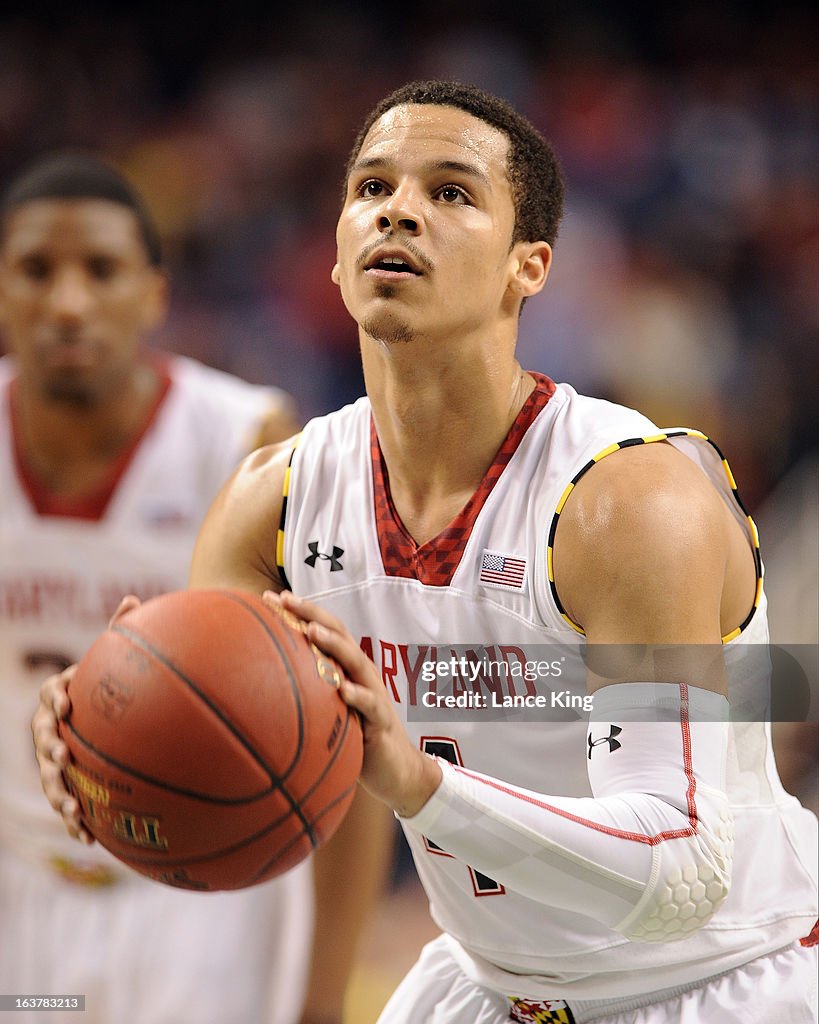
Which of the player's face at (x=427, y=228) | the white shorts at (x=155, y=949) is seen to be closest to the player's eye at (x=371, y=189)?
the player's face at (x=427, y=228)

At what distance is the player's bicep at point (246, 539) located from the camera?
2490 mm

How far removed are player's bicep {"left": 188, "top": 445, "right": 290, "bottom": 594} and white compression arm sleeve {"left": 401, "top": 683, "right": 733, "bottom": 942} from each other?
76 centimetres

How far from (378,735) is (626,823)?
383 mm

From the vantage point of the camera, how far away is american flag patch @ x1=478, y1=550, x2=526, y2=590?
2.23m

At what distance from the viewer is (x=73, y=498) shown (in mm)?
4051

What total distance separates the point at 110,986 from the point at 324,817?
2194 mm

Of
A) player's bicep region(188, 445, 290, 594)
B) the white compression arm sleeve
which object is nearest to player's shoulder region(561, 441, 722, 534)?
the white compression arm sleeve

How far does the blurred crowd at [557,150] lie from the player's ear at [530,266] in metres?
3.57

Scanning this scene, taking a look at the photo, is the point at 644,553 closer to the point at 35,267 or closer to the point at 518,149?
the point at 518,149

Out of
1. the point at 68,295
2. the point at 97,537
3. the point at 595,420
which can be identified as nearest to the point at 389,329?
the point at 595,420

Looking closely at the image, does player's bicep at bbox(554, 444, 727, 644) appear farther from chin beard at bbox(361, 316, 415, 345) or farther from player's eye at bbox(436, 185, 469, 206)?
player's eye at bbox(436, 185, 469, 206)

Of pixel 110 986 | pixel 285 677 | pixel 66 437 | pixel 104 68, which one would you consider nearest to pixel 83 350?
pixel 66 437

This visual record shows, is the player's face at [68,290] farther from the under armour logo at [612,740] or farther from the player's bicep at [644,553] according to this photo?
the under armour logo at [612,740]

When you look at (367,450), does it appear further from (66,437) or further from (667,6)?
(667,6)
